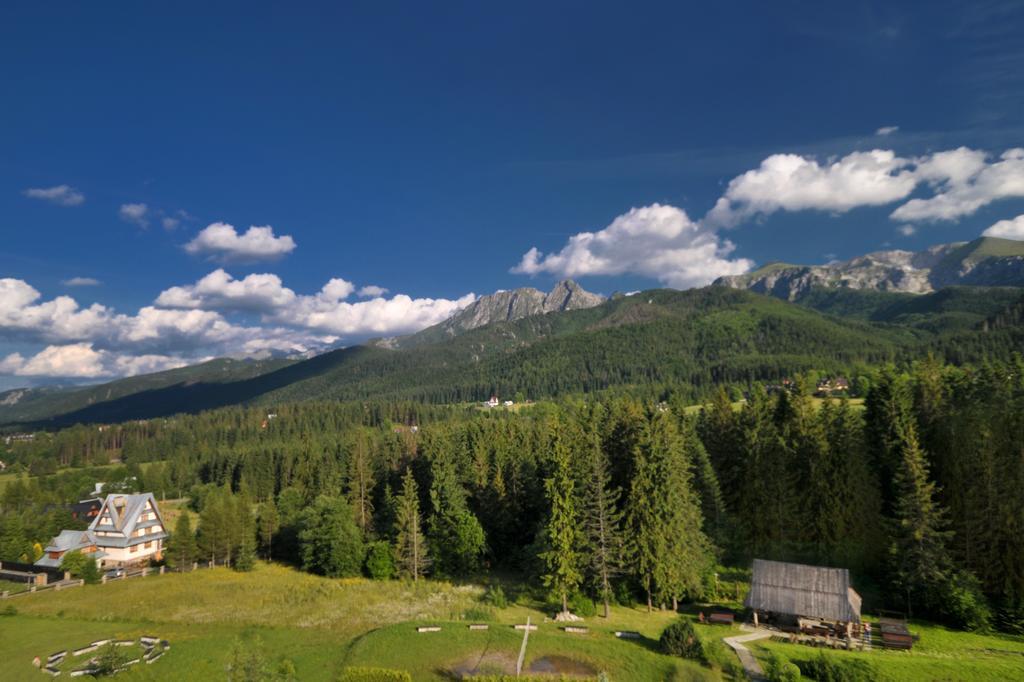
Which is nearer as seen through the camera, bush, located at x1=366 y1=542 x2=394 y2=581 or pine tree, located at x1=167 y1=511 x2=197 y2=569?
bush, located at x1=366 y1=542 x2=394 y2=581

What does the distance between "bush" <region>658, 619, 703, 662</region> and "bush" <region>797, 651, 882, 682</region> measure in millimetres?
5763

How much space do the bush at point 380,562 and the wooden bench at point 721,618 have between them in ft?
112

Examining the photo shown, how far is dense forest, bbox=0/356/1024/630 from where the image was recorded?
131 feet

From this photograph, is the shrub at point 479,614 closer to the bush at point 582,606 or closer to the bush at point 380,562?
the bush at point 582,606

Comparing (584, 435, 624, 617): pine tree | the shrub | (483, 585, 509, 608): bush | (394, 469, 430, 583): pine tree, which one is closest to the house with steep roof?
(394, 469, 430, 583): pine tree

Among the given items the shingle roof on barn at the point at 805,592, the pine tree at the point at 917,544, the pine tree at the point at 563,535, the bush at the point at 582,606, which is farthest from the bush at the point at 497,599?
the pine tree at the point at 917,544

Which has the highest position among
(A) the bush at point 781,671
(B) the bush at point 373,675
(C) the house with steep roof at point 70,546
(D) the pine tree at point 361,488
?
(D) the pine tree at point 361,488

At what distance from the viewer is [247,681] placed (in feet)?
68.0

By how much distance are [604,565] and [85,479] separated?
14672 centimetres

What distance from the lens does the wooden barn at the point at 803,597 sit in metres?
36.0

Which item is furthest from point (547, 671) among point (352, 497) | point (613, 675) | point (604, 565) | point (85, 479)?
point (85, 479)

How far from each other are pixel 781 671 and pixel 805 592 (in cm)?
1134

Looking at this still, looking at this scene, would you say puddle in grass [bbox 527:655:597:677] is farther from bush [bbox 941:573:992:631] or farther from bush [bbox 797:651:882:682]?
bush [bbox 941:573:992:631]

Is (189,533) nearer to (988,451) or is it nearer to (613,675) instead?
(613,675)
